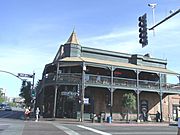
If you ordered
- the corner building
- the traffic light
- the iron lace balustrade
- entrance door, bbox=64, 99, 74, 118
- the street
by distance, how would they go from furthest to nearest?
entrance door, bbox=64, 99, 74, 118
the corner building
the iron lace balustrade
the street
the traffic light

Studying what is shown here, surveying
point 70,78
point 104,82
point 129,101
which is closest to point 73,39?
point 70,78

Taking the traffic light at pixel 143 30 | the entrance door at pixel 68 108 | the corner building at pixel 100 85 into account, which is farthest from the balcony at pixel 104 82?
the traffic light at pixel 143 30

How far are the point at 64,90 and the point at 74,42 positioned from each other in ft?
23.5

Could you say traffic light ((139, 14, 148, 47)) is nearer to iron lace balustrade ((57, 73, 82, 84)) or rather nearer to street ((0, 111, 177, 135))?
street ((0, 111, 177, 135))

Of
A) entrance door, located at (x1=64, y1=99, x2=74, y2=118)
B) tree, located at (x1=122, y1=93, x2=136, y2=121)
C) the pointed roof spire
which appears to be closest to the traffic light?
tree, located at (x1=122, y1=93, x2=136, y2=121)

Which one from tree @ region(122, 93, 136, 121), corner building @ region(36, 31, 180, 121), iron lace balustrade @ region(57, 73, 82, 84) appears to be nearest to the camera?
iron lace balustrade @ region(57, 73, 82, 84)

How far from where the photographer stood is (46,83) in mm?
34656

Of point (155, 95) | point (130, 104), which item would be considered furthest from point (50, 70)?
point (155, 95)

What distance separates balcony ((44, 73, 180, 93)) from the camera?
1314 inches

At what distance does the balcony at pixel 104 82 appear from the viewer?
33381 mm

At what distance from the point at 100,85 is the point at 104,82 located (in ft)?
2.94

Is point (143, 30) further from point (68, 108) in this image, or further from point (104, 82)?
point (68, 108)

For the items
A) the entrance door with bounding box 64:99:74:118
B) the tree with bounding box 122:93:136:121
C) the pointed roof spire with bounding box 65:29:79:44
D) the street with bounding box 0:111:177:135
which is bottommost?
the street with bounding box 0:111:177:135

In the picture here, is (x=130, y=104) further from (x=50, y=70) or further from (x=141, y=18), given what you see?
(x=141, y=18)
